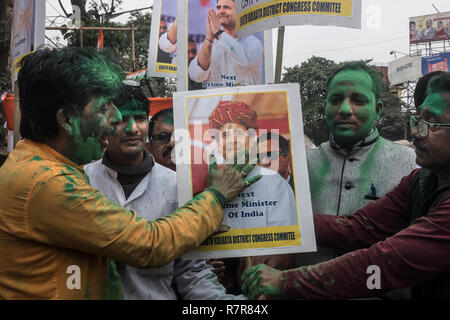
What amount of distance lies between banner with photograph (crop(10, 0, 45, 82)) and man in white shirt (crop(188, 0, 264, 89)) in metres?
1.15

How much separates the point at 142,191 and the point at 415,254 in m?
1.26

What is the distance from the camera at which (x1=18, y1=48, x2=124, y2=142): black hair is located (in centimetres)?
165

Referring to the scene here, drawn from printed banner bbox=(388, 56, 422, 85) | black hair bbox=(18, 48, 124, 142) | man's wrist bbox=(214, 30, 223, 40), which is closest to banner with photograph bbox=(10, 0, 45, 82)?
man's wrist bbox=(214, 30, 223, 40)

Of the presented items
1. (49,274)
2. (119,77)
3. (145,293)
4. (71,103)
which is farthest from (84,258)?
(119,77)

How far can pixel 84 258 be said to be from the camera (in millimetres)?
1626

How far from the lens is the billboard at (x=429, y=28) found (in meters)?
47.8

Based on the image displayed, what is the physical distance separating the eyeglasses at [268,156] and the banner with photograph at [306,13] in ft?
2.33

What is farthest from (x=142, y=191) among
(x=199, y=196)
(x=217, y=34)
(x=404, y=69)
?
(x=404, y=69)

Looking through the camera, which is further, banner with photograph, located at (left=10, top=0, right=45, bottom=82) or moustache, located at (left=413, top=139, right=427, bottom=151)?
banner with photograph, located at (left=10, top=0, right=45, bottom=82)

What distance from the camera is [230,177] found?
1.85m

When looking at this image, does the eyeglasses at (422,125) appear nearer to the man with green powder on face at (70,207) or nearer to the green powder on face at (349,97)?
the green powder on face at (349,97)

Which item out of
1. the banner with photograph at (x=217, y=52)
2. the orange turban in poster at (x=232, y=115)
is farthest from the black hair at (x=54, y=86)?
the banner with photograph at (x=217, y=52)

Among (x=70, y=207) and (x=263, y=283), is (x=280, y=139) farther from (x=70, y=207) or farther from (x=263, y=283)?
(x=70, y=207)

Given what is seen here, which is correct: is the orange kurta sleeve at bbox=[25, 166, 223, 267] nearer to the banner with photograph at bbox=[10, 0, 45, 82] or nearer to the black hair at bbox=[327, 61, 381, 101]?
the black hair at bbox=[327, 61, 381, 101]
